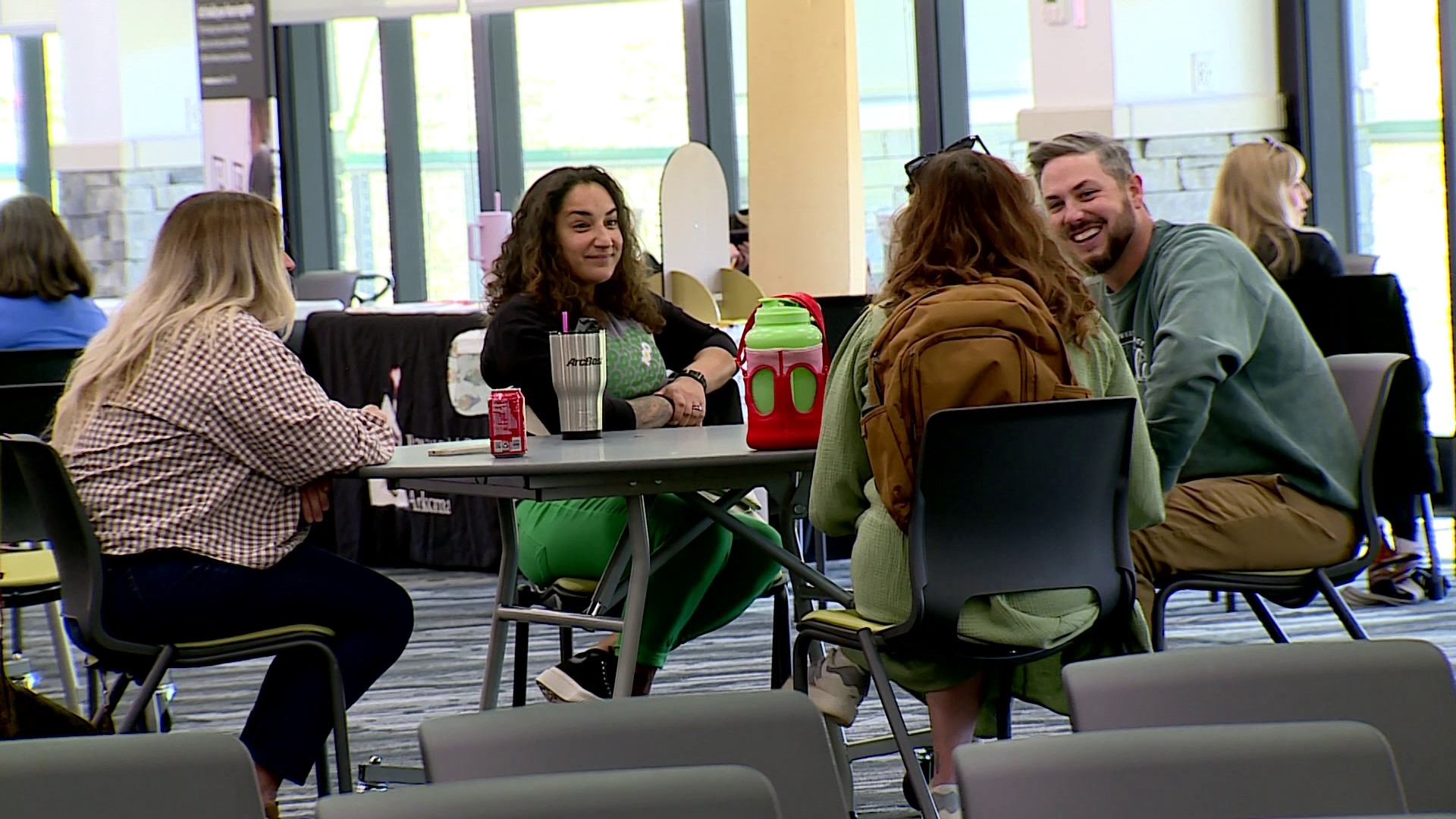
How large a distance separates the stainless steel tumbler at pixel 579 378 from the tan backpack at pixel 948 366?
658 millimetres

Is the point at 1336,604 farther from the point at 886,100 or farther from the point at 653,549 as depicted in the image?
the point at 886,100

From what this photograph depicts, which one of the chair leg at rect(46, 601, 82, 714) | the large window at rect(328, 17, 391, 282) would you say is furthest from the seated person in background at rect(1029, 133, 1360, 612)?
the large window at rect(328, 17, 391, 282)

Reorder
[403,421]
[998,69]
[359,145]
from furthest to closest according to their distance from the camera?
[359,145], [998,69], [403,421]

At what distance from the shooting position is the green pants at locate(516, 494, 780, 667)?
300 centimetres

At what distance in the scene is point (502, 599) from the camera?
10.00 ft

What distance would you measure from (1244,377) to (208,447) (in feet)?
5.95

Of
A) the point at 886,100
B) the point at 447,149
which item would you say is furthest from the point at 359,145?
the point at 886,100

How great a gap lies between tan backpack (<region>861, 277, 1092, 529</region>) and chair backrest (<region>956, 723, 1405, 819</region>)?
119 cm

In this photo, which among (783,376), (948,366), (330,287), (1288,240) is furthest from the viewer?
(330,287)

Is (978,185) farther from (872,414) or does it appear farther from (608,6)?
(608,6)

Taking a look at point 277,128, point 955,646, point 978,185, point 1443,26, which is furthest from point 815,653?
point 277,128

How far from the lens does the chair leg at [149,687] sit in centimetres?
248

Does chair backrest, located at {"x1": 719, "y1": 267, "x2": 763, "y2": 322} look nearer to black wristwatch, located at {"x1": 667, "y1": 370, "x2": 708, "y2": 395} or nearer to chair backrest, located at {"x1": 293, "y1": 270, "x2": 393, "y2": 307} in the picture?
black wristwatch, located at {"x1": 667, "y1": 370, "x2": 708, "y2": 395}

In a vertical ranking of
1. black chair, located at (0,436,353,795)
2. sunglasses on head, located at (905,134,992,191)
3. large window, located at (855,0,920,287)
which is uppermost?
large window, located at (855,0,920,287)
